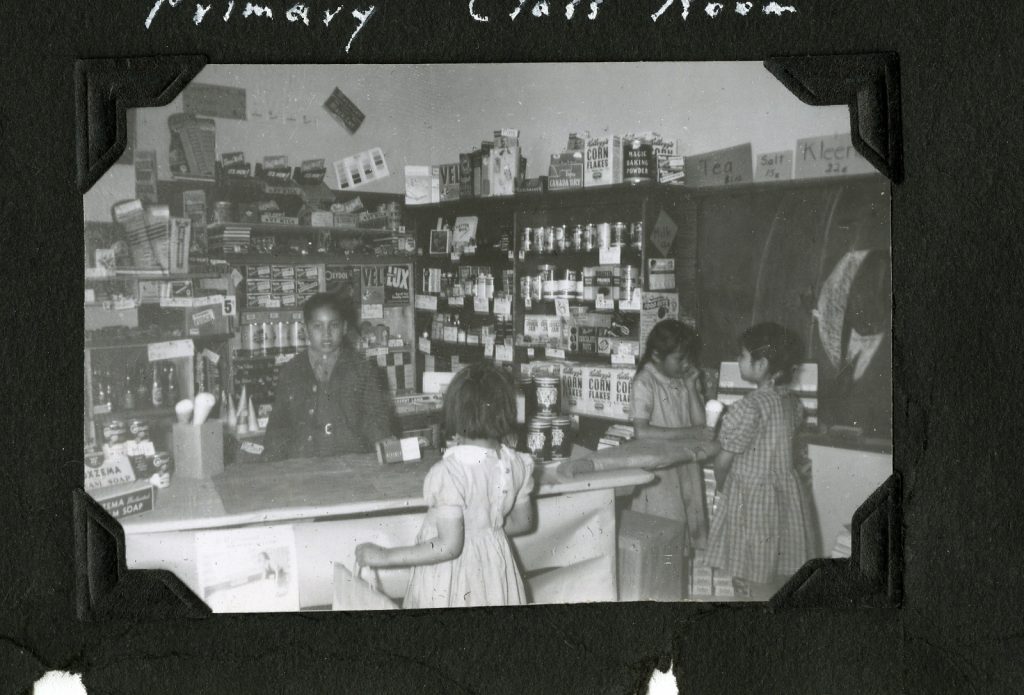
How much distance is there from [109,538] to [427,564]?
2.46 feet

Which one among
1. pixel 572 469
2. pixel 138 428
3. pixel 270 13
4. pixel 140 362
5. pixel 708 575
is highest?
pixel 270 13

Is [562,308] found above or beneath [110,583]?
above

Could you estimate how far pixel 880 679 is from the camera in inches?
92.7

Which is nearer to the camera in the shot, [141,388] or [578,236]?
[141,388]

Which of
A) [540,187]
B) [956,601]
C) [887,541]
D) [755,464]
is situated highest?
[540,187]

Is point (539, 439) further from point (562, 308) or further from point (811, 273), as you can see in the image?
point (811, 273)

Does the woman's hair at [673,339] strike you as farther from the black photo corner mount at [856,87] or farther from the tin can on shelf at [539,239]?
the black photo corner mount at [856,87]

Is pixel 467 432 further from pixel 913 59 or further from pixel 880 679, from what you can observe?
pixel 913 59

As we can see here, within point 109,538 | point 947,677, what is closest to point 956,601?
point 947,677

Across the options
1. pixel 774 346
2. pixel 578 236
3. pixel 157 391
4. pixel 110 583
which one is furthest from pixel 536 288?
pixel 110 583

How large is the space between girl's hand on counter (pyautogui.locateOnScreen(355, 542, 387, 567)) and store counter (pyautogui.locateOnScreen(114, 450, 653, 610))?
2cm

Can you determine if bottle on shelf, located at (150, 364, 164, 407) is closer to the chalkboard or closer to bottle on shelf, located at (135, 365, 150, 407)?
bottle on shelf, located at (135, 365, 150, 407)

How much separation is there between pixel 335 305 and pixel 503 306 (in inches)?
16.0

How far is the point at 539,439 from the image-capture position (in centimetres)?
232
